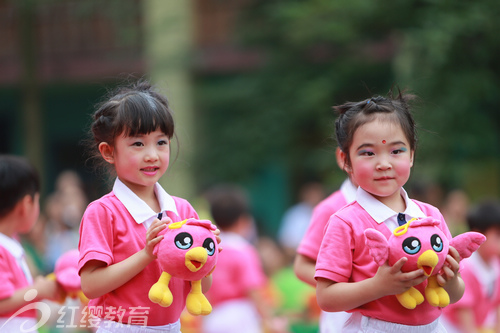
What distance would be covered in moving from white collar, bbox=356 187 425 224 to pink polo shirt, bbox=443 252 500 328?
180 cm

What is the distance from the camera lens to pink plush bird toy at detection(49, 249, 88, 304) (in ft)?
10.1

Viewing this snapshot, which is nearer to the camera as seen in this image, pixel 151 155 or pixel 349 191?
pixel 151 155

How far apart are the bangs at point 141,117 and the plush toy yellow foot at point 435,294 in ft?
3.72

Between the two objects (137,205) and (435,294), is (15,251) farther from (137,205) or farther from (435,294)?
(435,294)

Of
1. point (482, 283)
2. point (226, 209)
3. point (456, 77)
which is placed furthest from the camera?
point (456, 77)

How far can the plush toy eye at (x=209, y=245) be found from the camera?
233 centimetres

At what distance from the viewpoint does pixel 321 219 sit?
3.31 m

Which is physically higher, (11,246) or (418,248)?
(418,248)

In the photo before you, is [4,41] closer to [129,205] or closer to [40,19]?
[40,19]

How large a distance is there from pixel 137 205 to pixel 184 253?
1.27 feet

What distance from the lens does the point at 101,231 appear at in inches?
97.1

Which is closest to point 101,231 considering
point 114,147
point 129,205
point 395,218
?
point 129,205

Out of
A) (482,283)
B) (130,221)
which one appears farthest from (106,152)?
(482,283)

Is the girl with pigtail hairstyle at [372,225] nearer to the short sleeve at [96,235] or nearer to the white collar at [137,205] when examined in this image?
the white collar at [137,205]
